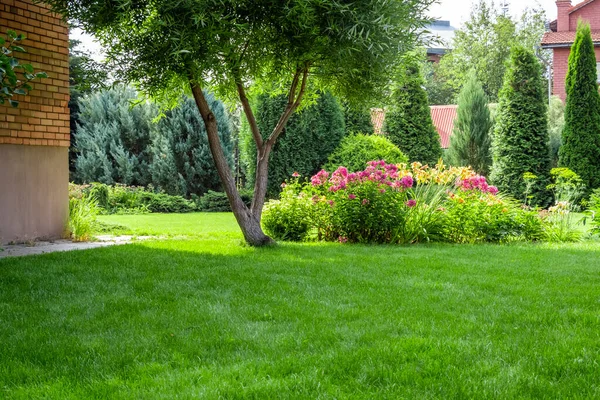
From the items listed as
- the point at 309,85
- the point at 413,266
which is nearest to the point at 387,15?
the point at 309,85

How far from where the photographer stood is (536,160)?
15438 mm

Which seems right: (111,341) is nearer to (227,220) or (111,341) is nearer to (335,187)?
(335,187)

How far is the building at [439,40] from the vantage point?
7.66 m

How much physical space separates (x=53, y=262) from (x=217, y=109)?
40.4 ft

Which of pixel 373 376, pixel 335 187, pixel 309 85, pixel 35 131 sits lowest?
pixel 373 376

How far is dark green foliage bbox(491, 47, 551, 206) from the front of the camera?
609 inches

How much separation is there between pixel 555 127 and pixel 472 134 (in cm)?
307

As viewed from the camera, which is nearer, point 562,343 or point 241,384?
point 241,384

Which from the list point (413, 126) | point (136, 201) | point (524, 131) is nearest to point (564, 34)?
point (524, 131)

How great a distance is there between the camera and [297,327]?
4012 millimetres

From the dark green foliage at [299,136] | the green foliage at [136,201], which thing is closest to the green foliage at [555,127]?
the dark green foliage at [299,136]

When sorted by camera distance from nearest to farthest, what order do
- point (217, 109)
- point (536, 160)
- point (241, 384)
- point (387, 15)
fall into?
point (241, 384) → point (387, 15) → point (536, 160) → point (217, 109)

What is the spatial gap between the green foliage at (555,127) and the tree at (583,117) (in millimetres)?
623

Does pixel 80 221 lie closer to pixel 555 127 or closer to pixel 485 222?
pixel 485 222
